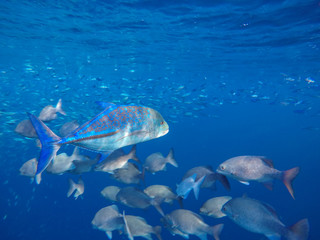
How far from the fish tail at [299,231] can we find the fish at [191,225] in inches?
60.9

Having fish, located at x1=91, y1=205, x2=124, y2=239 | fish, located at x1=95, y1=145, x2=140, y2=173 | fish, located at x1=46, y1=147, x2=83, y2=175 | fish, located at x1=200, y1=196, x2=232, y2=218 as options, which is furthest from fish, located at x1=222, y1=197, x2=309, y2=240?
fish, located at x1=46, y1=147, x2=83, y2=175

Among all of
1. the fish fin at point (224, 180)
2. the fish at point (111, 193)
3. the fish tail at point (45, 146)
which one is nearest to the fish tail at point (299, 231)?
the fish fin at point (224, 180)

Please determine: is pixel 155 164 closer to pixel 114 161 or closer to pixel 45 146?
pixel 114 161

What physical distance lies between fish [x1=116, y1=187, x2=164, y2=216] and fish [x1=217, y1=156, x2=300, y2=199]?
1905 millimetres

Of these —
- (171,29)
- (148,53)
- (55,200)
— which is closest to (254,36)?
(171,29)

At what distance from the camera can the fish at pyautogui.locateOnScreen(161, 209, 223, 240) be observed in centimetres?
485

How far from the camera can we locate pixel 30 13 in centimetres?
1400

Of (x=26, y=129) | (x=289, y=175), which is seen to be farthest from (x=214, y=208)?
(x=26, y=129)

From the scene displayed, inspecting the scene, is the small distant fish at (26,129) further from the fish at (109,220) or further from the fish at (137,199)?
the fish at (109,220)

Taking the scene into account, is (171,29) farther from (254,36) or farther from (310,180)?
(310,180)

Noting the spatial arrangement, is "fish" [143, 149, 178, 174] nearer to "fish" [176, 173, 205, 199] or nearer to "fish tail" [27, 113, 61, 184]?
"fish" [176, 173, 205, 199]

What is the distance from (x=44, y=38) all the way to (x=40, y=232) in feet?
55.3

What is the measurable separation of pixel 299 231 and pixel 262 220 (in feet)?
2.01

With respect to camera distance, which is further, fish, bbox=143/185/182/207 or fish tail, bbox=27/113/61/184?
fish, bbox=143/185/182/207
